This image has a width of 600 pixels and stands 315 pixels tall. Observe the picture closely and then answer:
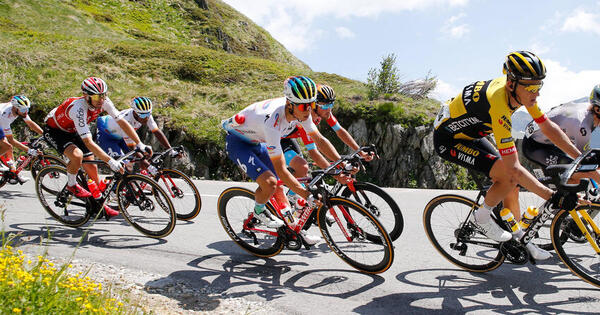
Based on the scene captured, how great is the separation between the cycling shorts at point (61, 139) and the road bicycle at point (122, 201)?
0.35m

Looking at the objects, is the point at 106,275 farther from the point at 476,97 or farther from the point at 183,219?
the point at 476,97

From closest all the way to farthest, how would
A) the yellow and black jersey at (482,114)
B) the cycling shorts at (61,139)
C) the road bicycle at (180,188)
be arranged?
the yellow and black jersey at (482,114) → the cycling shorts at (61,139) → the road bicycle at (180,188)

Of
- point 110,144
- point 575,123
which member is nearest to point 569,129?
point 575,123

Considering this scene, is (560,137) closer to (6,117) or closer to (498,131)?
(498,131)

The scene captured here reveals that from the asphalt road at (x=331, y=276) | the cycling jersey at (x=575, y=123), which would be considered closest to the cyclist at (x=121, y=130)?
the asphalt road at (x=331, y=276)

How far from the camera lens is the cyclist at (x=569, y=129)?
14.7ft

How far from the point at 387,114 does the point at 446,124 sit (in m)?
8.65

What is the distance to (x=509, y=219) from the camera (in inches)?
159

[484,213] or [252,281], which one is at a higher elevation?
[484,213]

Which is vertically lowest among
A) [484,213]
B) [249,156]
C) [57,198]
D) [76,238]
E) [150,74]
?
[76,238]

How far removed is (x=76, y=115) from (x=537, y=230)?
591cm

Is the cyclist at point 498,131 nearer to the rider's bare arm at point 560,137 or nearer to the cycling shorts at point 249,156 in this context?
the rider's bare arm at point 560,137

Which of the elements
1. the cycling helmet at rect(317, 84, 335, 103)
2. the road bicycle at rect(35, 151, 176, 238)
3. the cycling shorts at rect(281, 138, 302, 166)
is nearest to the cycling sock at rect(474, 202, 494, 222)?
the cycling helmet at rect(317, 84, 335, 103)

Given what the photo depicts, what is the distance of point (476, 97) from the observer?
401 centimetres
